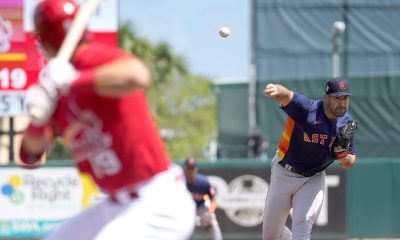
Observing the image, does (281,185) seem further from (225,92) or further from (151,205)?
(225,92)

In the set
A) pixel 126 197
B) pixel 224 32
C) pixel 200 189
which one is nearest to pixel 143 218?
pixel 126 197

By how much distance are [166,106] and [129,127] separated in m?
75.7

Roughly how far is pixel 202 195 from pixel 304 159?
21.3ft

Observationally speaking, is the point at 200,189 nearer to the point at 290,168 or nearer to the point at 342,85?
the point at 290,168

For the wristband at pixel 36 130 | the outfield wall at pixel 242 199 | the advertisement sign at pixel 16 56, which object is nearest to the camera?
the wristband at pixel 36 130

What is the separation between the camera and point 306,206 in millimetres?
8695

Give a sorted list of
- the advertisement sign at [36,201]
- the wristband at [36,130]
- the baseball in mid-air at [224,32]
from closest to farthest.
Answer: the wristband at [36,130] < the baseball in mid-air at [224,32] < the advertisement sign at [36,201]

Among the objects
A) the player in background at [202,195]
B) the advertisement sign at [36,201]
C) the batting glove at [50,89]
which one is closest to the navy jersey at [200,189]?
the player in background at [202,195]

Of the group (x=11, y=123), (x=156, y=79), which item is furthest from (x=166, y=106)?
(x=11, y=123)

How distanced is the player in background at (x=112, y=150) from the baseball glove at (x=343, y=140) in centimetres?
422

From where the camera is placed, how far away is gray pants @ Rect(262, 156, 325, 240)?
8672 mm

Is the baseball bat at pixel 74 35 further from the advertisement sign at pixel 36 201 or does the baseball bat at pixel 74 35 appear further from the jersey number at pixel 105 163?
the advertisement sign at pixel 36 201

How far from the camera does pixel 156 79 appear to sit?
40656 millimetres

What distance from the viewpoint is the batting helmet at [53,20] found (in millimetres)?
4609
